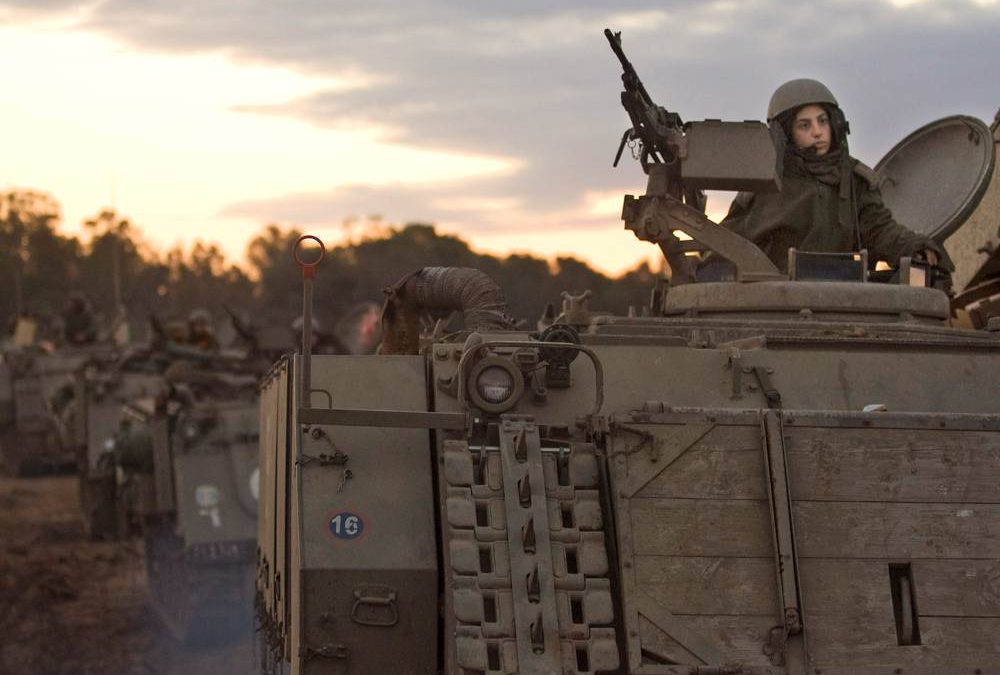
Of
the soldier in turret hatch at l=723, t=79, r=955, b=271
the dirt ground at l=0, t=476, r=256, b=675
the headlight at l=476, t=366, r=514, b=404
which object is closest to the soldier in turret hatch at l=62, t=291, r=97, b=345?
the dirt ground at l=0, t=476, r=256, b=675

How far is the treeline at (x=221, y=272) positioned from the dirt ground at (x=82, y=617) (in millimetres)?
14004

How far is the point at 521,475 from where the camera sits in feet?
23.0

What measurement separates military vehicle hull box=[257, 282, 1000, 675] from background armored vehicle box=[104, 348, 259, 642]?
9543 millimetres

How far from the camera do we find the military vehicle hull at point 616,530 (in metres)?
6.80

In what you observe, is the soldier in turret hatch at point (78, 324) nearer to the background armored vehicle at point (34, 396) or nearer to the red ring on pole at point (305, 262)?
the background armored vehicle at point (34, 396)

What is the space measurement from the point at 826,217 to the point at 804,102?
697 mm

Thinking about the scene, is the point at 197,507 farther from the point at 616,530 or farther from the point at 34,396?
the point at 34,396

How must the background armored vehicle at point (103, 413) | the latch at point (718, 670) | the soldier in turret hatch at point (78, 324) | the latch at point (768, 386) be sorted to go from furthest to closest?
the soldier in turret hatch at point (78, 324), the background armored vehicle at point (103, 413), the latch at point (768, 386), the latch at point (718, 670)

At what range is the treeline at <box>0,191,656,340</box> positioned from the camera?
45.1 m

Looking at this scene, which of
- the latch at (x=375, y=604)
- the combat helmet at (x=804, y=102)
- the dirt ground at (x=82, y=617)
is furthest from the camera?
the dirt ground at (x=82, y=617)

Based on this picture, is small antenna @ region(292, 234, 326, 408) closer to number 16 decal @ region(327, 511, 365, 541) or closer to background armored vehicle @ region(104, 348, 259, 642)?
number 16 decal @ region(327, 511, 365, 541)

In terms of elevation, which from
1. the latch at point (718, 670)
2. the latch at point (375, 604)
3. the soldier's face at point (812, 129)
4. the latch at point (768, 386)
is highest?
the soldier's face at point (812, 129)

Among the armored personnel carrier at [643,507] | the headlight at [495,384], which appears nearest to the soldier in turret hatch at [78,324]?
the armored personnel carrier at [643,507]

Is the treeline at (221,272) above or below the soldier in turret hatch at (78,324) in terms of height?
above
